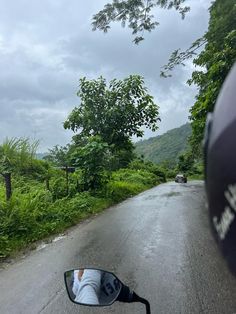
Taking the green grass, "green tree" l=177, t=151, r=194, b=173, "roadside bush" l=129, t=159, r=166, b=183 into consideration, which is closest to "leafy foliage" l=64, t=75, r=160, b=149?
the green grass

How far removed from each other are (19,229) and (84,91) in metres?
12.6

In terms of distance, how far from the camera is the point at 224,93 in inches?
42.8

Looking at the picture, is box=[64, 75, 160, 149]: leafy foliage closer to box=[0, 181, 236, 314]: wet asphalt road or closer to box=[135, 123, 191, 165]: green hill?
box=[0, 181, 236, 314]: wet asphalt road

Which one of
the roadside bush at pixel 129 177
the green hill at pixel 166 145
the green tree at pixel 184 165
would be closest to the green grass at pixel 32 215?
the roadside bush at pixel 129 177

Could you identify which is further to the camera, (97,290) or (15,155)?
(15,155)

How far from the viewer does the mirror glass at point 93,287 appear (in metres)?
1.44

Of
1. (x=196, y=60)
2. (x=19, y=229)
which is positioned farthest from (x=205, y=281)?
(x=196, y=60)

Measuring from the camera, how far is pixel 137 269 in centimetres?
570

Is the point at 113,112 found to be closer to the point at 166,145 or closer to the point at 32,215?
the point at 32,215

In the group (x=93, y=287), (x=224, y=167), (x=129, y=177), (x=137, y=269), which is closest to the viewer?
(x=224, y=167)

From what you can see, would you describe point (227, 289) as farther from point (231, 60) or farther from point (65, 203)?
point (65, 203)

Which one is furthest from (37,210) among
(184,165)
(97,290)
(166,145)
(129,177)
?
(166,145)

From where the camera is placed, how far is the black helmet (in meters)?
1.04

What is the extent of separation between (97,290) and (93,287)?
0.02 metres
